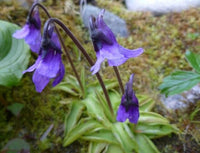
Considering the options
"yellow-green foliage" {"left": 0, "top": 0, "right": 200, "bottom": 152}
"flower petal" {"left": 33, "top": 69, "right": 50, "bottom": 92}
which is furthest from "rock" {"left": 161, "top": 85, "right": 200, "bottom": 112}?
"flower petal" {"left": 33, "top": 69, "right": 50, "bottom": 92}

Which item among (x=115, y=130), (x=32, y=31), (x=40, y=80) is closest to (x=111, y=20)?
(x=32, y=31)

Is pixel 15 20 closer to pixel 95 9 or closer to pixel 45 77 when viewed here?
pixel 95 9

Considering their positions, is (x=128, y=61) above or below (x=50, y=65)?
below

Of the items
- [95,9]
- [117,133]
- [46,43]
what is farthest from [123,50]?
[95,9]

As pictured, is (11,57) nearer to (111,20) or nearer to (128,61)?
(128,61)

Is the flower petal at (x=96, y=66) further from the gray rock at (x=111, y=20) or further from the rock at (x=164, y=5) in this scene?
the rock at (x=164, y=5)

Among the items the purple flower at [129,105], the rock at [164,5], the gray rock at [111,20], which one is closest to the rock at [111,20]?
the gray rock at [111,20]
